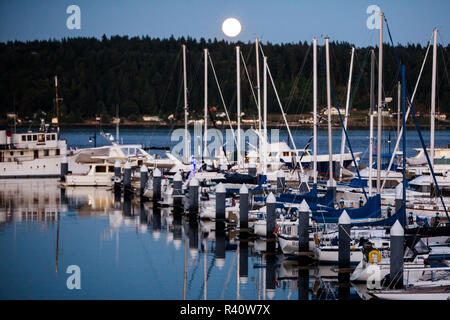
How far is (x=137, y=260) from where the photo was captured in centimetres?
2677

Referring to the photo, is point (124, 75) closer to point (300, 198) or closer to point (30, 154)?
point (30, 154)

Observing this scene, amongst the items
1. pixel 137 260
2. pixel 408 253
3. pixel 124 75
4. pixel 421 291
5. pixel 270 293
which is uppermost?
pixel 124 75

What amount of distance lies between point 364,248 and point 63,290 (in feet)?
27.0

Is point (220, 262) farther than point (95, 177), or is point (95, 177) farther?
point (95, 177)

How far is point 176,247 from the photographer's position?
28.7m

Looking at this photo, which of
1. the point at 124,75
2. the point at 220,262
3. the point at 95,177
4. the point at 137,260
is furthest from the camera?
the point at 124,75

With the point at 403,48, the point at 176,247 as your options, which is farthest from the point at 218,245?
the point at 403,48

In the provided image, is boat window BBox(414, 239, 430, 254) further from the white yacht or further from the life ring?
the white yacht

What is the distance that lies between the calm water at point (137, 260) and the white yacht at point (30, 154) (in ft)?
43.6

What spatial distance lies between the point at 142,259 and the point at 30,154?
26.8 m
